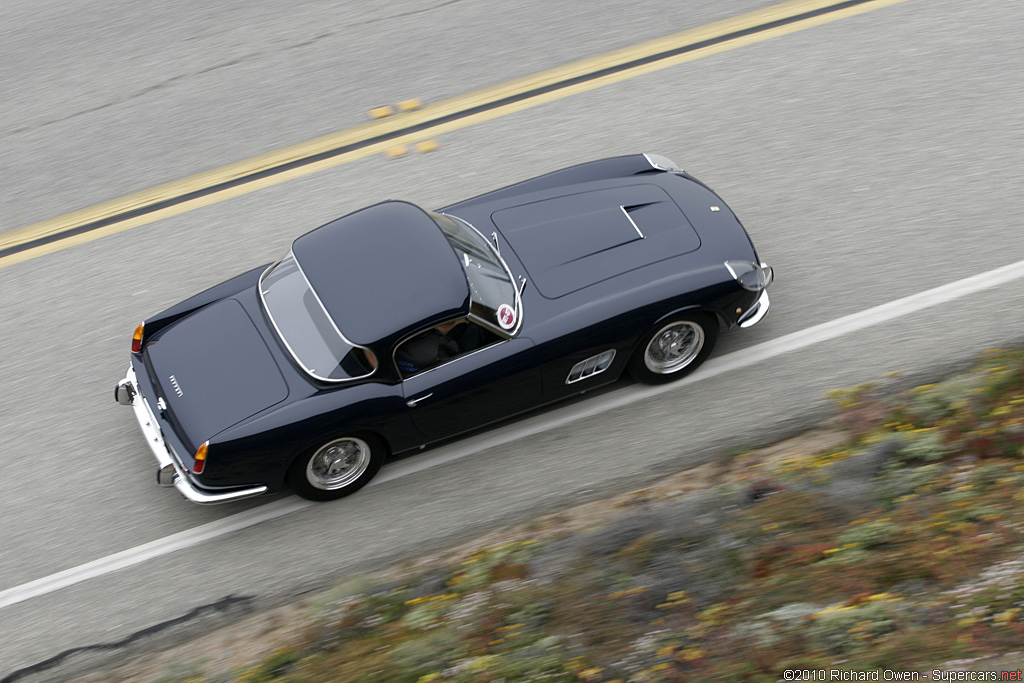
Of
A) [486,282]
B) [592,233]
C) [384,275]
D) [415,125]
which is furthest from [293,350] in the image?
[415,125]

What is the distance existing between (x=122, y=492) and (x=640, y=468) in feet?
12.2

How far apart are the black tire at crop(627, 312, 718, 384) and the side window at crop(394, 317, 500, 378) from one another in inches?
46.8

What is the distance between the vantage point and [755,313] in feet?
21.1

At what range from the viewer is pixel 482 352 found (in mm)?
5719

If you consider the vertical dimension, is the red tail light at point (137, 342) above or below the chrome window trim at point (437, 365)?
above

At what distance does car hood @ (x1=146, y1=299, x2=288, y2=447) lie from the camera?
5.54 m

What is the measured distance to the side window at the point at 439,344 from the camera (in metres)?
5.55

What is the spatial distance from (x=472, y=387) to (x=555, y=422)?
88 cm

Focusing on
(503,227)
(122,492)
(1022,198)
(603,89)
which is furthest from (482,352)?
(1022,198)

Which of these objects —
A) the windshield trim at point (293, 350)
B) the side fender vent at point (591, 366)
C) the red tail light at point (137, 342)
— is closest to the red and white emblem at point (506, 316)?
the side fender vent at point (591, 366)

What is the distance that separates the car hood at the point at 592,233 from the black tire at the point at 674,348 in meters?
0.49

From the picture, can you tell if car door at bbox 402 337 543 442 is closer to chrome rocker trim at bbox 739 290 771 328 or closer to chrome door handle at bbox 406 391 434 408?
chrome door handle at bbox 406 391 434 408

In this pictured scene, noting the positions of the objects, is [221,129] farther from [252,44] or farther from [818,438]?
[818,438]

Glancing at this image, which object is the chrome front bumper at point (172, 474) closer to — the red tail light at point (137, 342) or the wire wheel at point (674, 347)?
the red tail light at point (137, 342)
